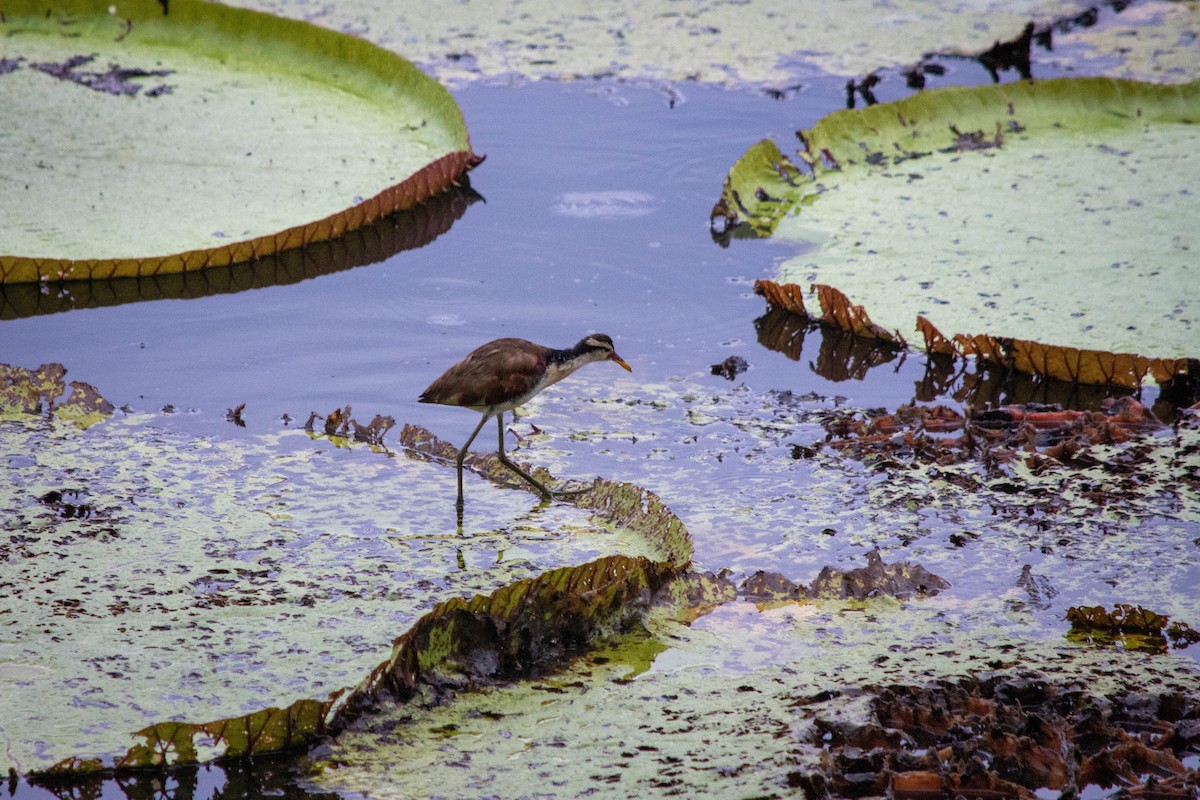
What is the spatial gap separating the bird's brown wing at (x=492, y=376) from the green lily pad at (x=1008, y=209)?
168 cm

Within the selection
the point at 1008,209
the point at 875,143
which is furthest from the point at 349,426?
the point at 875,143

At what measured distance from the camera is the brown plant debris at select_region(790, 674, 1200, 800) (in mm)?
2609

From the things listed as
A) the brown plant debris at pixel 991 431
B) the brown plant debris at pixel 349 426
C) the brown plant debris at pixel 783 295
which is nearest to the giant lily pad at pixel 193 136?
the brown plant debris at pixel 349 426

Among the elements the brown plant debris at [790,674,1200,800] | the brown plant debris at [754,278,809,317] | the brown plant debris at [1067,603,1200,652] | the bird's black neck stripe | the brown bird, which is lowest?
the brown plant debris at [790,674,1200,800]

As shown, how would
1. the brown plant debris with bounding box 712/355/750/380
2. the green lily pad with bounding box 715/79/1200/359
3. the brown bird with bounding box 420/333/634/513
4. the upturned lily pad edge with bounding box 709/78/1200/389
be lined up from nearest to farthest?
Result: the brown bird with bounding box 420/333/634/513
the brown plant debris with bounding box 712/355/750/380
the green lily pad with bounding box 715/79/1200/359
the upturned lily pad edge with bounding box 709/78/1200/389

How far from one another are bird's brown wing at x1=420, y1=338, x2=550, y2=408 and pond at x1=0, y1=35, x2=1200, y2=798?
296 millimetres

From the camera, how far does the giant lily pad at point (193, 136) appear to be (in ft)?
18.2

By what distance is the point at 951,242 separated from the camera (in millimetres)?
5629

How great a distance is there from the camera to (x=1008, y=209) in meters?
5.89

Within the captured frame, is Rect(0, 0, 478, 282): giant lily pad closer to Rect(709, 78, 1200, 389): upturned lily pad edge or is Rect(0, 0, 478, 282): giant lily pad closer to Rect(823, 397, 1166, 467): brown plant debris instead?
Rect(709, 78, 1200, 389): upturned lily pad edge

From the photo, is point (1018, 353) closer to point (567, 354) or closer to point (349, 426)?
point (567, 354)

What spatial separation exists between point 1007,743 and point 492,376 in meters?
1.93

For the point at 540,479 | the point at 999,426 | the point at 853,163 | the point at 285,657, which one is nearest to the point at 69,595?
the point at 285,657


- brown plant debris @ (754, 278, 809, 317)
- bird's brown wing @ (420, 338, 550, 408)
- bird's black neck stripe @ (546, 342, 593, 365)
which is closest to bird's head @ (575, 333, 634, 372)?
bird's black neck stripe @ (546, 342, 593, 365)
